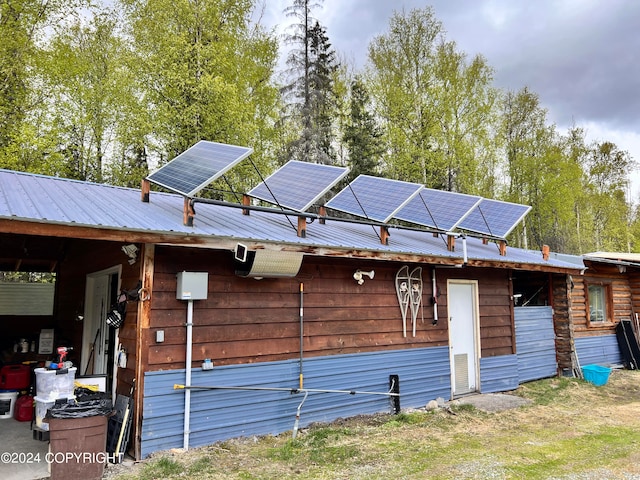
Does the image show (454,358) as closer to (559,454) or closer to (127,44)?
(559,454)

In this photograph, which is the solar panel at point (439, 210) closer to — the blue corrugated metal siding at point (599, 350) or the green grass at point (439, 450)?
the green grass at point (439, 450)

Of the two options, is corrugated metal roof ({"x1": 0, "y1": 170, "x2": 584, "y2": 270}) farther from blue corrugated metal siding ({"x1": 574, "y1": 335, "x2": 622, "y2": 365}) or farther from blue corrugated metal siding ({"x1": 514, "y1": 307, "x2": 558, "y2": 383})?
blue corrugated metal siding ({"x1": 574, "y1": 335, "x2": 622, "y2": 365})

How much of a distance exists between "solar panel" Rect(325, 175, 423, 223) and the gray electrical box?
3150 millimetres

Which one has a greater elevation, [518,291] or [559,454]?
[518,291]

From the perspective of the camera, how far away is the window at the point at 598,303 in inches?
438

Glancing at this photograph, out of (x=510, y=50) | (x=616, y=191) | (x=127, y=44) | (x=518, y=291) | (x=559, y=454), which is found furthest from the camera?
(x=616, y=191)

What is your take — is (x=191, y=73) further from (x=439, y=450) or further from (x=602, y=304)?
(x=602, y=304)

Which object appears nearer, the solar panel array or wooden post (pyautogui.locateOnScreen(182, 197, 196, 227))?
wooden post (pyautogui.locateOnScreen(182, 197, 196, 227))

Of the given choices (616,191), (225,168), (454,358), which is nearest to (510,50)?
(616,191)

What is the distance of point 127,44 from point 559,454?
14678 mm

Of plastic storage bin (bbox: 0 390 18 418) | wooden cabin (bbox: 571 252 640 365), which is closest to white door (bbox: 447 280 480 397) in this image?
wooden cabin (bbox: 571 252 640 365)

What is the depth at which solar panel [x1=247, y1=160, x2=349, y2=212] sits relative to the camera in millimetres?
6352

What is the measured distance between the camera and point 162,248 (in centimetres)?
491

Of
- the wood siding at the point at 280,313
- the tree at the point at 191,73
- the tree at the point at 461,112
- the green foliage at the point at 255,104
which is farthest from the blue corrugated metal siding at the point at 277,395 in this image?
the tree at the point at 461,112
